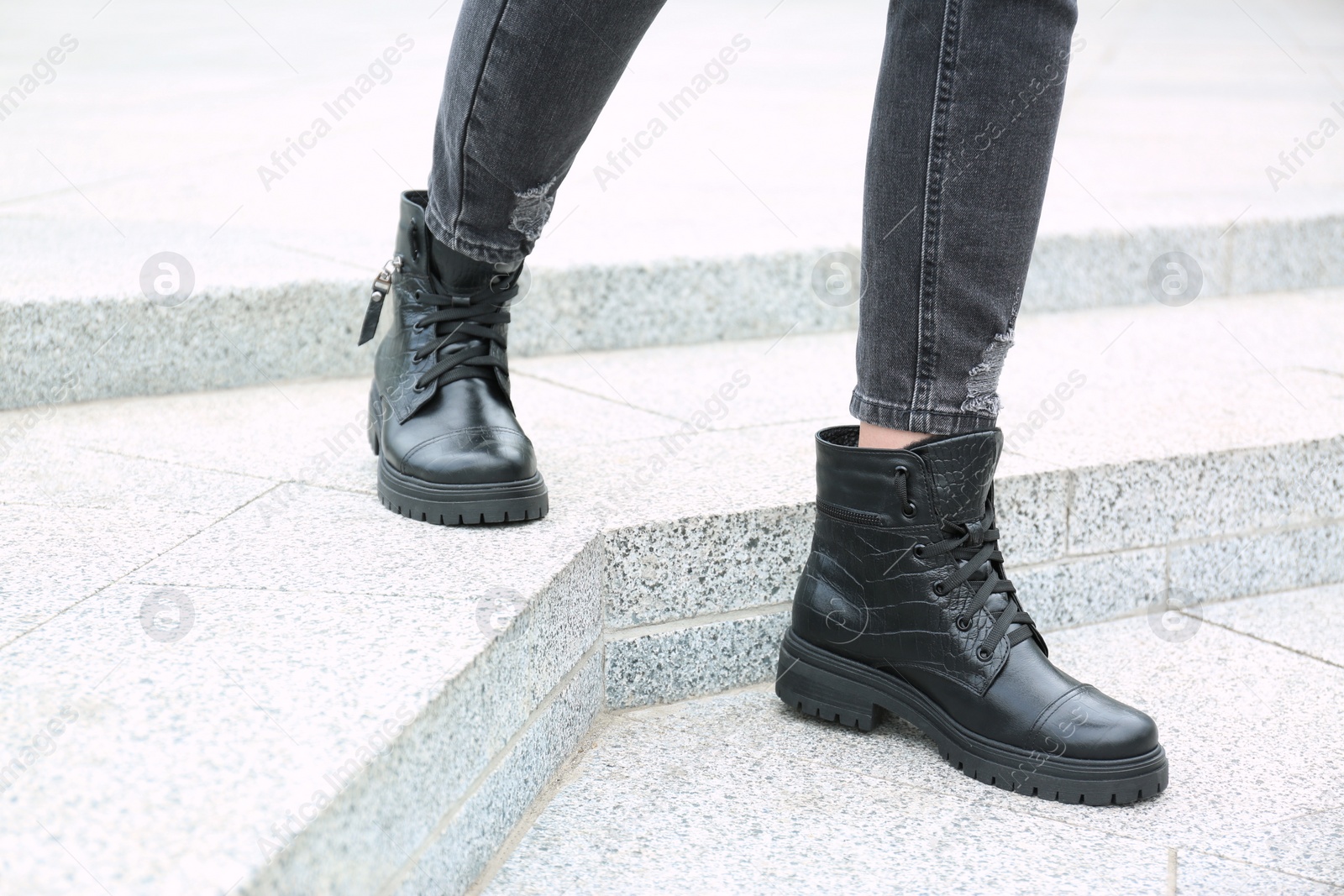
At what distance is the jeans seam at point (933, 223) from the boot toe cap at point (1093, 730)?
327 mm

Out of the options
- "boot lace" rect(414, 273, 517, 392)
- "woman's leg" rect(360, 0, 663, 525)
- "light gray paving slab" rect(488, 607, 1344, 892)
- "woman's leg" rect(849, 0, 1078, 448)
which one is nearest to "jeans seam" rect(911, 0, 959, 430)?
"woman's leg" rect(849, 0, 1078, 448)

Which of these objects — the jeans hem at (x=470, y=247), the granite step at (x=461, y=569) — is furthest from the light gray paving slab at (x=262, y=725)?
the jeans hem at (x=470, y=247)

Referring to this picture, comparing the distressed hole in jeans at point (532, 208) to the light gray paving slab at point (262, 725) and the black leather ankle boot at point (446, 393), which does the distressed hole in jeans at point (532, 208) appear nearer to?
the black leather ankle boot at point (446, 393)

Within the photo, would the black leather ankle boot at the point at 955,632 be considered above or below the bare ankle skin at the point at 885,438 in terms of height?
below

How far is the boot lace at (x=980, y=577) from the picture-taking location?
1.22 meters

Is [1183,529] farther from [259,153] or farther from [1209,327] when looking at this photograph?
[259,153]

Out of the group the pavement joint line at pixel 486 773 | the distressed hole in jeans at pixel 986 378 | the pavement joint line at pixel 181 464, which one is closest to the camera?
the pavement joint line at pixel 486 773

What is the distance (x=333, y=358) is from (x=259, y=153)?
1315 millimetres

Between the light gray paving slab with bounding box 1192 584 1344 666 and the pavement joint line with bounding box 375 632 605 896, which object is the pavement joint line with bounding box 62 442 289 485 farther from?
the light gray paving slab with bounding box 1192 584 1344 666

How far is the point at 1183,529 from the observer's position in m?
1.72

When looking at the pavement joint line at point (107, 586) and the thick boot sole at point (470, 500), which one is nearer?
the pavement joint line at point (107, 586)

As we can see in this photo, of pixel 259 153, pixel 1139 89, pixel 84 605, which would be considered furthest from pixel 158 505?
pixel 1139 89

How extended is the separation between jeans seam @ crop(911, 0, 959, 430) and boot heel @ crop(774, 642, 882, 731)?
0.33 m

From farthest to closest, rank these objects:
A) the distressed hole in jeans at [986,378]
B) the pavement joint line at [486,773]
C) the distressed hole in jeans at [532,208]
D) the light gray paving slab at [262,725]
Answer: the distressed hole in jeans at [532,208] < the distressed hole in jeans at [986,378] < the pavement joint line at [486,773] < the light gray paving slab at [262,725]
